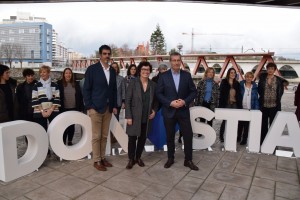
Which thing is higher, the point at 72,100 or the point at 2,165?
the point at 72,100

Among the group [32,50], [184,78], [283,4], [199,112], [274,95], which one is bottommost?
[199,112]

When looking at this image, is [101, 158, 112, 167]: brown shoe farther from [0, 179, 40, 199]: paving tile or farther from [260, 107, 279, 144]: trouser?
[260, 107, 279, 144]: trouser

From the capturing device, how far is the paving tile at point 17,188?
3.06 m

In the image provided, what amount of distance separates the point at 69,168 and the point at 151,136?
5.65ft

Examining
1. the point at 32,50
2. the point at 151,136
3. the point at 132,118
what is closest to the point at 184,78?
the point at 132,118

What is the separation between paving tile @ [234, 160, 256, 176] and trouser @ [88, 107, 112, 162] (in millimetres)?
2172

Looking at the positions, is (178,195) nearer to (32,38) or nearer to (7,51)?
(7,51)

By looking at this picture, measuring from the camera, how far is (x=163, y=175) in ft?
12.2

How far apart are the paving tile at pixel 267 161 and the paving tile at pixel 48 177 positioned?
127 inches

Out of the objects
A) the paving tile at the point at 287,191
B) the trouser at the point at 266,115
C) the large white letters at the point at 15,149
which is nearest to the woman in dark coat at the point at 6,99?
the large white letters at the point at 15,149

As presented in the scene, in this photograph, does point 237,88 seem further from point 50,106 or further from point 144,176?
point 50,106

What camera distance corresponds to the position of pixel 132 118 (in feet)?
12.8

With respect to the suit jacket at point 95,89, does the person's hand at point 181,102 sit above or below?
below

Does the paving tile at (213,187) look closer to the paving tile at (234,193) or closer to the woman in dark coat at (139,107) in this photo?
the paving tile at (234,193)
